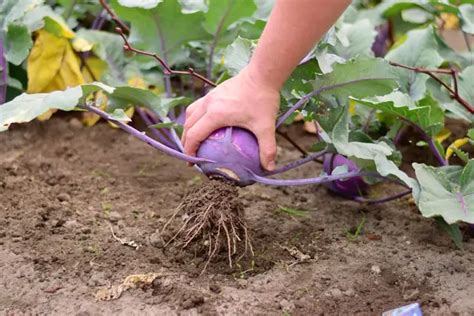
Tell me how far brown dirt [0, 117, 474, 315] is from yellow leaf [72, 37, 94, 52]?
0.35 meters

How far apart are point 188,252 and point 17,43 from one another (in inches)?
34.2

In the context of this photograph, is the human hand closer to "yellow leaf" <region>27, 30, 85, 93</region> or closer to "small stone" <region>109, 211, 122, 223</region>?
"small stone" <region>109, 211, 122, 223</region>

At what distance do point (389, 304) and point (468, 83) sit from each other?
2.43 feet

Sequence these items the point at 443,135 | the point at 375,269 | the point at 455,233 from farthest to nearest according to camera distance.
Result: the point at 443,135 < the point at 455,233 < the point at 375,269

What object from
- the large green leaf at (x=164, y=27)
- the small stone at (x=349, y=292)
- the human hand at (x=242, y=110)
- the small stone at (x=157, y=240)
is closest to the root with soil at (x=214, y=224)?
the small stone at (x=157, y=240)

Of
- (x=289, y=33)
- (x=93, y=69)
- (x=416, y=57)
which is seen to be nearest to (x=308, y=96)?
(x=289, y=33)

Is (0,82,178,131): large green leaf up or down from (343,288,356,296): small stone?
up

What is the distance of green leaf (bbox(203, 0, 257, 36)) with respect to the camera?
6.52ft

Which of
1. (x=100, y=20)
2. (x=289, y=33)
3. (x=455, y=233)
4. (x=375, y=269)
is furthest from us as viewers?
(x=100, y=20)

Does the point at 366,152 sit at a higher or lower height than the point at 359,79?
lower

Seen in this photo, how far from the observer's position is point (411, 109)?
173 centimetres

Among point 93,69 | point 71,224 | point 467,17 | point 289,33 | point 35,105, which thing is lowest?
point 93,69

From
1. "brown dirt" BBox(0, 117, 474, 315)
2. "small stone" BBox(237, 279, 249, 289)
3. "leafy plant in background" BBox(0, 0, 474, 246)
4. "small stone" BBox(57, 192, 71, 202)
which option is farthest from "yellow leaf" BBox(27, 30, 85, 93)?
"small stone" BBox(237, 279, 249, 289)

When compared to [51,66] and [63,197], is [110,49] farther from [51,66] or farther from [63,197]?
[63,197]
